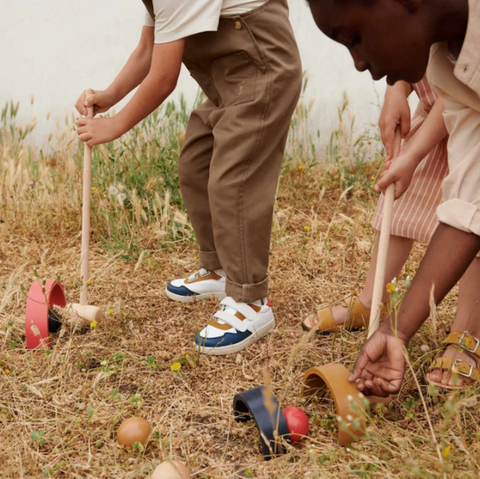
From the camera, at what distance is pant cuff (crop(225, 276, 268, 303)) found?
72.2 inches

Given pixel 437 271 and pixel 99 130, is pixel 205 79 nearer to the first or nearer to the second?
pixel 99 130

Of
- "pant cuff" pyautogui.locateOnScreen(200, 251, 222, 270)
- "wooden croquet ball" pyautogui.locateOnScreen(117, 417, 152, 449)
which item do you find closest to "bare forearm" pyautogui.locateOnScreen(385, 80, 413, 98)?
"pant cuff" pyautogui.locateOnScreen(200, 251, 222, 270)

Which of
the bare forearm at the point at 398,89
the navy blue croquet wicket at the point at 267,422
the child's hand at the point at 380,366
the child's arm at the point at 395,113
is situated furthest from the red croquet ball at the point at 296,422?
the bare forearm at the point at 398,89

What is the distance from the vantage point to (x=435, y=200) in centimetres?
170

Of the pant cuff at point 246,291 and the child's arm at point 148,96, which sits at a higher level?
the child's arm at point 148,96

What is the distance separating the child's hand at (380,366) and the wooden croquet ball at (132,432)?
A: 0.48 m

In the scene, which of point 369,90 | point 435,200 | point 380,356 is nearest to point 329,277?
point 435,200

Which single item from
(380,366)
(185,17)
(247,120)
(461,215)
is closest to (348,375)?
(380,366)

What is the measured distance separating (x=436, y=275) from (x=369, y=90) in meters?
2.74

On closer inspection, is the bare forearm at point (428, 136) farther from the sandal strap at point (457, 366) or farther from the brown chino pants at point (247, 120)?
the sandal strap at point (457, 366)

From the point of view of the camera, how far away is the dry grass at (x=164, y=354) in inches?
51.1

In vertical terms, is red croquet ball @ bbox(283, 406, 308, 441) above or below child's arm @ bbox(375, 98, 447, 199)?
below

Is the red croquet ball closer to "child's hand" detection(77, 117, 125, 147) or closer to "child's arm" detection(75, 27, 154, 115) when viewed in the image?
"child's hand" detection(77, 117, 125, 147)

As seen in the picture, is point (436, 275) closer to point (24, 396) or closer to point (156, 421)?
point (156, 421)
